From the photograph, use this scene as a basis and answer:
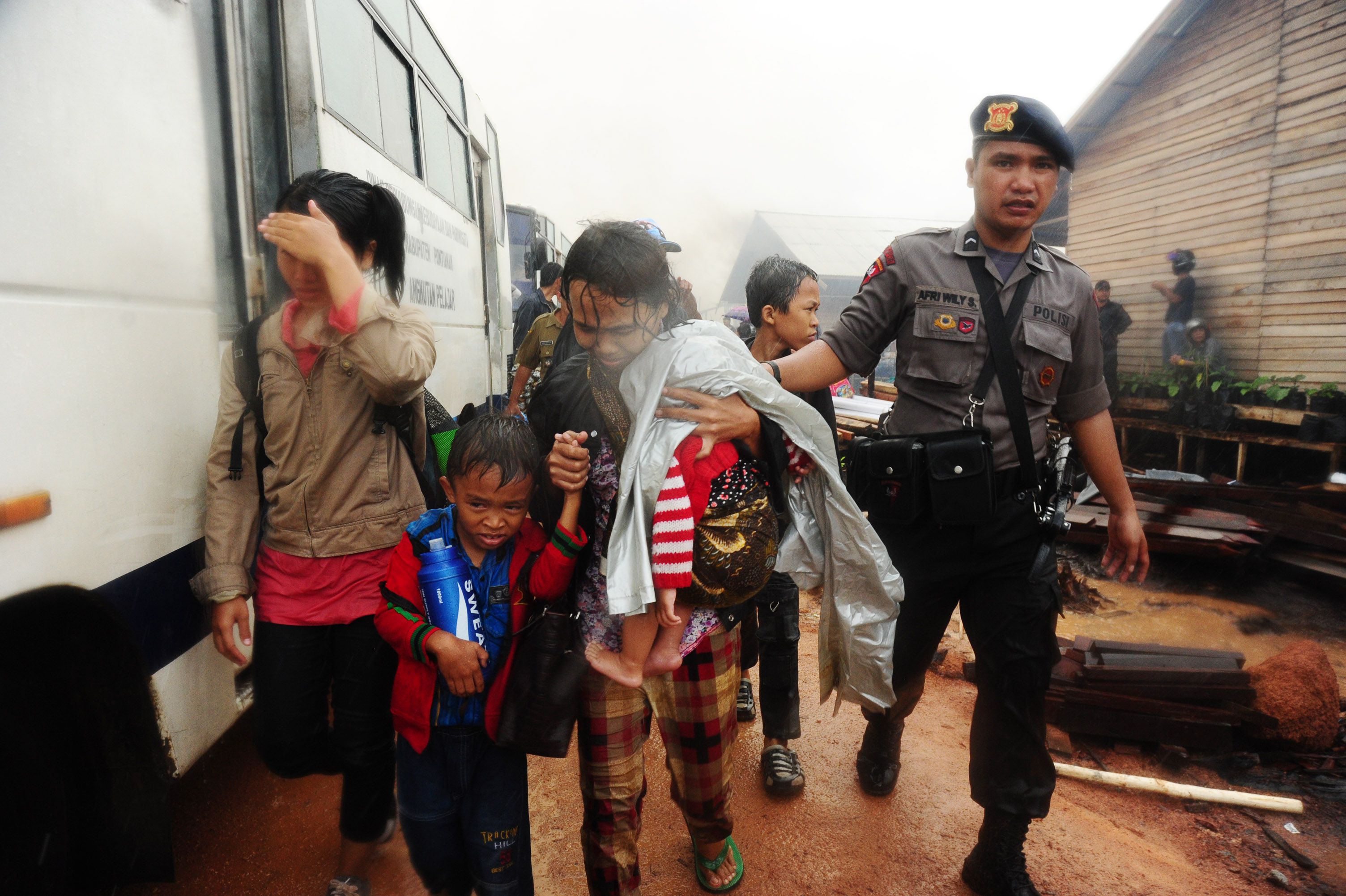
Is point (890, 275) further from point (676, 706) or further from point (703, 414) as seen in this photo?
point (676, 706)

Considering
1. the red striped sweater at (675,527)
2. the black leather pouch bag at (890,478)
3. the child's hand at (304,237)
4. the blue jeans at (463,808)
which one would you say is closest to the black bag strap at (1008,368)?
the black leather pouch bag at (890,478)

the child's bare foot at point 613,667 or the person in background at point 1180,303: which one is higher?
the person in background at point 1180,303

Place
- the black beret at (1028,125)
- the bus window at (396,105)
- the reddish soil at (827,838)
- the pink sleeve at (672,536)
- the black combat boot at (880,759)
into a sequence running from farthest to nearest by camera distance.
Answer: the bus window at (396,105), the black combat boot at (880,759), the reddish soil at (827,838), the black beret at (1028,125), the pink sleeve at (672,536)

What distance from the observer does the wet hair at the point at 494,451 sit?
1.75 meters

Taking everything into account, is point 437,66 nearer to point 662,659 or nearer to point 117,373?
point 117,373

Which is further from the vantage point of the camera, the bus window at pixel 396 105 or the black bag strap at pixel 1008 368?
the bus window at pixel 396 105

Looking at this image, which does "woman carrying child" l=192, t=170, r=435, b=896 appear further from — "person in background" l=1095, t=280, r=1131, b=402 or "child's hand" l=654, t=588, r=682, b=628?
"person in background" l=1095, t=280, r=1131, b=402

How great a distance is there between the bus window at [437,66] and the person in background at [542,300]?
4.55ft

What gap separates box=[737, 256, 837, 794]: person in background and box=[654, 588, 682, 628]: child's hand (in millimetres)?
1049

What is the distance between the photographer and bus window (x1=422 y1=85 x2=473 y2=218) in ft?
15.5

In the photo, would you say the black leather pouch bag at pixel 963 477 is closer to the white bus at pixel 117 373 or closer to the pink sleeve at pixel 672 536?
the pink sleeve at pixel 672 536

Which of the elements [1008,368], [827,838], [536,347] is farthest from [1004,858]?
[536,347]

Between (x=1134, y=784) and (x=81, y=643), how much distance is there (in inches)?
143

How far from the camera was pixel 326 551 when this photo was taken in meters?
1.96
